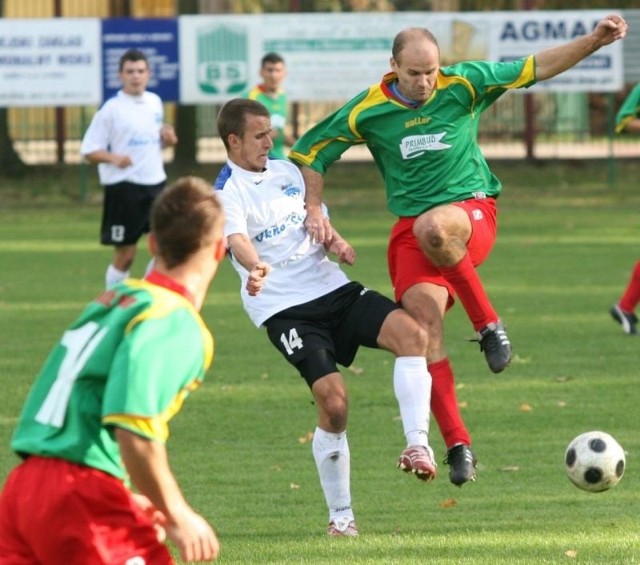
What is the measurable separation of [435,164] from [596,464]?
1.78 m

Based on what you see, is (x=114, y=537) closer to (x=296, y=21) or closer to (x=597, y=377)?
(x=597, y=377)

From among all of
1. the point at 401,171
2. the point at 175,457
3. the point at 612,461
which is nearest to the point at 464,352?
the point at 175,457

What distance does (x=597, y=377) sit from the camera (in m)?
11.4

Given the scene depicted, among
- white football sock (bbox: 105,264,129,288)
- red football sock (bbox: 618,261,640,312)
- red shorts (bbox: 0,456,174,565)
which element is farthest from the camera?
white football sock (bbox: 105,264,129,288)

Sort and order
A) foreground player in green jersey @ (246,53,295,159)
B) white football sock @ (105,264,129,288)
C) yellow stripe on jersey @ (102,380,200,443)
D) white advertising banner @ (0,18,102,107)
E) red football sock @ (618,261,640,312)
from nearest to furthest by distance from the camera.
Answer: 1. yellow stripe on jersey @ (102,380,200,443)
2. red football sock @ (618,261,640,312)
3. white football sock @ (105,264,129,288)
4. foreground player in green jersey @ (246,53,295,159)
5. white advertising banner @ (0,18,102,107)

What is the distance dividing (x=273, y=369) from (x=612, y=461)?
539cm

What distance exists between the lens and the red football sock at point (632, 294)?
13.1 meters

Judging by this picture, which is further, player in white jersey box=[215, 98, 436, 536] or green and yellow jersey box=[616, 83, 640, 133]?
green and yellow jersey box=[616, 83, 640, 133]

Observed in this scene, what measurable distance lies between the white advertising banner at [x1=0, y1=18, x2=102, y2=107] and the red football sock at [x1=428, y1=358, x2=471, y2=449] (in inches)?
728

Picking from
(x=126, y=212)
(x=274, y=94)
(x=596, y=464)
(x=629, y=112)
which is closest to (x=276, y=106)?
(x=274, y=94)

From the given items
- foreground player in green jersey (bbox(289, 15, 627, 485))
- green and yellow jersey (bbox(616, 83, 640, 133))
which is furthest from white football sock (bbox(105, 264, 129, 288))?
foreground player in green jersey (bbox(289, 15, 627, 485))

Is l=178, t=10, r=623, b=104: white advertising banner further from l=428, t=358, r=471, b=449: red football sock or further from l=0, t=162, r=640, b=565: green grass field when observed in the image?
l=428, t=358, r=471, b=449: red football sock

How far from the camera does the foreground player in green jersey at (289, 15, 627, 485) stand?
774 centimetres

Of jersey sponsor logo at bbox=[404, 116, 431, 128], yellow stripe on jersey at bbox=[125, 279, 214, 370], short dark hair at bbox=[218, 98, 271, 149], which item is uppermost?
yellow stripe on jersey at bbox=[125, 279, 214, 370]
